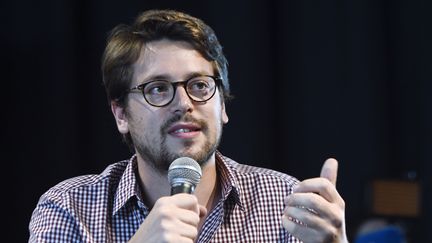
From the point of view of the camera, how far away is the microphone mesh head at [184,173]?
4.34ft

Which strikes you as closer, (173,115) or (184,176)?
(184,176)

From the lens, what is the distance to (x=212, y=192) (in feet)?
5.83

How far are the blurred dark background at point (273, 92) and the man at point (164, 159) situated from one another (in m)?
0.73

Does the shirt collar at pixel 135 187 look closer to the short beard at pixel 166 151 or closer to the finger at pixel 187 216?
the short beard at pixel 166 151

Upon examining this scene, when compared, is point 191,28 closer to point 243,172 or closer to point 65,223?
point 243,172

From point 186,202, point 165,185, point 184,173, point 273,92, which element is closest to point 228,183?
point 165,185

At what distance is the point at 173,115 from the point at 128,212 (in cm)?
28

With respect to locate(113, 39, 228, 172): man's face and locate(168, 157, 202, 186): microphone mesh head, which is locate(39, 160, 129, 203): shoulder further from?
locate(168, 157, 202, 186): microphone mesh head

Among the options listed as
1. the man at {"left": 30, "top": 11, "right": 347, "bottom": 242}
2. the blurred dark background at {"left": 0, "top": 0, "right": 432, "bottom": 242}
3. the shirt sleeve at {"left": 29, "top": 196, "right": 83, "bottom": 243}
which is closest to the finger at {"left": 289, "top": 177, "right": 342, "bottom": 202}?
the man at {"left": 30, "top": 11, "right": 347, "bottom": 242}

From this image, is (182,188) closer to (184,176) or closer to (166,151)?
(184,176)

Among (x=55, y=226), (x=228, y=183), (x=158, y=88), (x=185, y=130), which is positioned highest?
(x=158, y=88)

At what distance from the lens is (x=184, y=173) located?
1.35 m

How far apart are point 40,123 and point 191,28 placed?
96 centimetres

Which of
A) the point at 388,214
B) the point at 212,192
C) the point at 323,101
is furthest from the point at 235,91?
the point at 212,192
